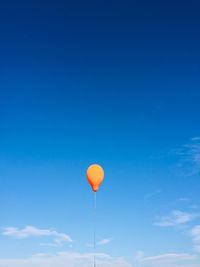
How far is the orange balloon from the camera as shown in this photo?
78.8m

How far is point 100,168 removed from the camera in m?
79.4

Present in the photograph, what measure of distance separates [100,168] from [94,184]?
57.9 inches

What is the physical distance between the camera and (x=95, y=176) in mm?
78812

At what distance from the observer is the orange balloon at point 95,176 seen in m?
78.8

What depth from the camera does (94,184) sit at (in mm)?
78875
